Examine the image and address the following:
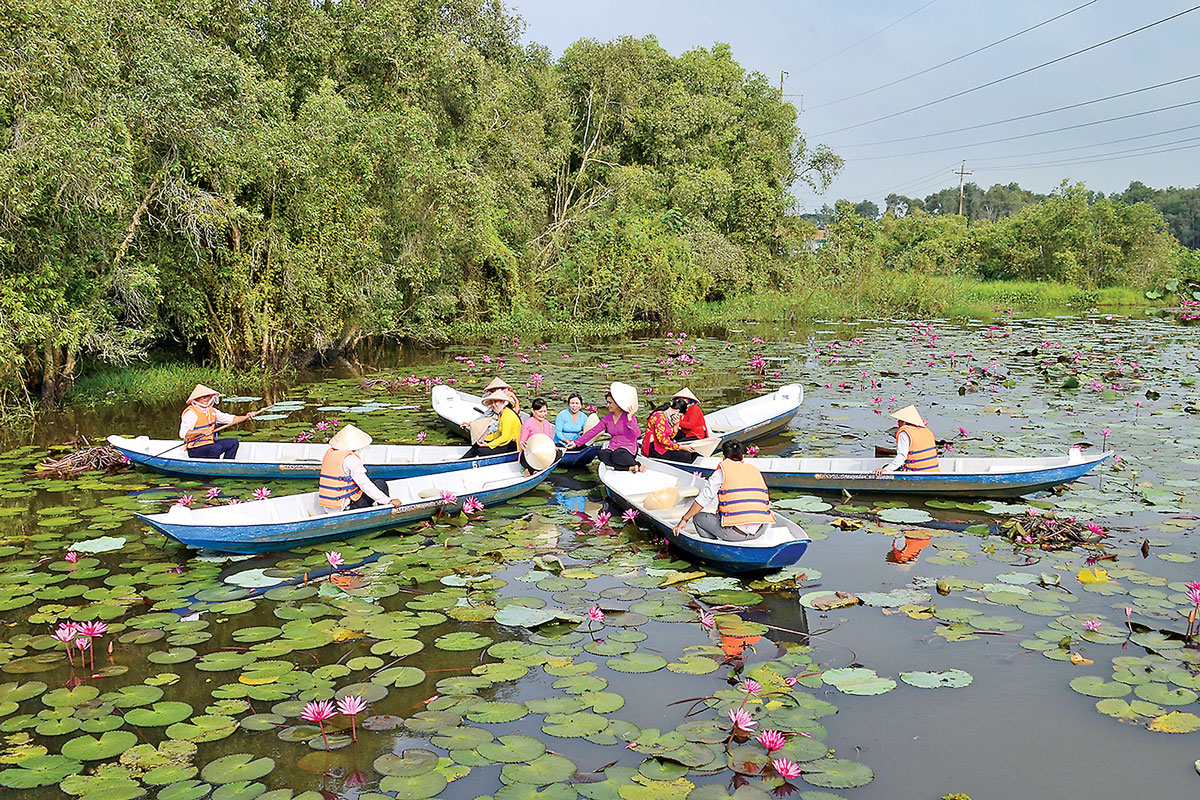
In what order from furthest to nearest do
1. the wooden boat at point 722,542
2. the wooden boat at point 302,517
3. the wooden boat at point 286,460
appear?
1. the wooden boat at point 286,460
2. the wooden boat at point 302,517
3. the wooden boat at point 722,542

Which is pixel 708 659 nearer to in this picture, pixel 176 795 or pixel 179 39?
pixel 176 795

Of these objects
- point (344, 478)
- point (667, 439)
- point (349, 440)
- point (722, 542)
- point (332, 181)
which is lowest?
point (722, 542)

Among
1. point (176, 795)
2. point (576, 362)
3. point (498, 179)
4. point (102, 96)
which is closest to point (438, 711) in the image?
point (176, 795)

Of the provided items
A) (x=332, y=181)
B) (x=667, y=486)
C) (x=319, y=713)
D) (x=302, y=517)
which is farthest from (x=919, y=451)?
(x=332, y=181)

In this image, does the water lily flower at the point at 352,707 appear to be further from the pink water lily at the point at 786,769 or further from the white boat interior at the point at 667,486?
the white boat interior at the point at 667,486

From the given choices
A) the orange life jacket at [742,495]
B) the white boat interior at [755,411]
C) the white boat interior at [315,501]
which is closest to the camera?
the orange life jacket at [742,495]

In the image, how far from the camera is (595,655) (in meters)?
5.10

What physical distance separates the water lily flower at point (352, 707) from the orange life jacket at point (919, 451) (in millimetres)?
5486

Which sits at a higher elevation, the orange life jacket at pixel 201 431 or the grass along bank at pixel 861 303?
the grass along bank at pixel 861 303

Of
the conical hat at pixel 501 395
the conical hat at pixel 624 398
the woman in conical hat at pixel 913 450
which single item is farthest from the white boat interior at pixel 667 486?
the woman in conical hat at pixel 913 450

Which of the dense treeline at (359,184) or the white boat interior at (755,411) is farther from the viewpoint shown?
the white boat interior at (755,411)

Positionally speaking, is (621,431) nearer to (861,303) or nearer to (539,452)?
(539,452)

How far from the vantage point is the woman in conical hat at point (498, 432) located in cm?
923

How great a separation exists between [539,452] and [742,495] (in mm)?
2854
